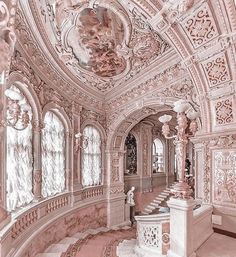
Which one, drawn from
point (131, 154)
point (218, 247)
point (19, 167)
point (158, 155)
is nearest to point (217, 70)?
point (218, 247)

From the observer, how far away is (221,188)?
223 inches

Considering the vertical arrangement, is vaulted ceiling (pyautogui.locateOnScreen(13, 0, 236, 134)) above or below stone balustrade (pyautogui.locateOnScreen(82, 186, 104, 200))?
above

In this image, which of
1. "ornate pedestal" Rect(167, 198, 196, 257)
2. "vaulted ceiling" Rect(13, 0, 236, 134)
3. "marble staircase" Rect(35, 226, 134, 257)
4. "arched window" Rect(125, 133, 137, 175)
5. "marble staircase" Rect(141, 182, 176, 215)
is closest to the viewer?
"ornate pedestal" Rect(167, 198, 196, 257)

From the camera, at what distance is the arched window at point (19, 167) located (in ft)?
16.5

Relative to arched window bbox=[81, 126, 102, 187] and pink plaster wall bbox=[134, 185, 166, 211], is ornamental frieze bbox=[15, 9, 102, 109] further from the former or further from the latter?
pink plaster wall bbox=[134, 185, 166, 211]

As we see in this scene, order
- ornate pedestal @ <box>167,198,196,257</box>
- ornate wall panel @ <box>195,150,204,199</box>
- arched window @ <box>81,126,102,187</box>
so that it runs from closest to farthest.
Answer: ornate pedestal @ <box>167,198,196,257</box>, ornate wall panel @ <box>195,150,204,199</box>, arched window @ <box>81,126,102,187</box>

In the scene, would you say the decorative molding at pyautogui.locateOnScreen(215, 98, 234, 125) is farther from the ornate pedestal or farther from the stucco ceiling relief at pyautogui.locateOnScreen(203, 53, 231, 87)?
the ornate pedestal

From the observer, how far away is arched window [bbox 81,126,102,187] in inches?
371

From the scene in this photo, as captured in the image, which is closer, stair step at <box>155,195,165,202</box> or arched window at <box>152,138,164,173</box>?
stair step at <box>155,195,165,202</box>

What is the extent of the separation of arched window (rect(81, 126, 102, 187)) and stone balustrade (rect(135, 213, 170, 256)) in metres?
3.88

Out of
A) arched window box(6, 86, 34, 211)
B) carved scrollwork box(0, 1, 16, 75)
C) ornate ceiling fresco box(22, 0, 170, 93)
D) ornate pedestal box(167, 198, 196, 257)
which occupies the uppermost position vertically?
ornate ceiling fresco box(22, 0, 170, 93)

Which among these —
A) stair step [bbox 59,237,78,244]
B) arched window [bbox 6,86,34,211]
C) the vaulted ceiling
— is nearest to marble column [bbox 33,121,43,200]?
arched window [bbox 6,86,34,211]

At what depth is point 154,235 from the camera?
542cm

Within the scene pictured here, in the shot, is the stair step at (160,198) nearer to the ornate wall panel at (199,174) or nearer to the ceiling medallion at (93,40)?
the ornate wall panel at (199,174)
